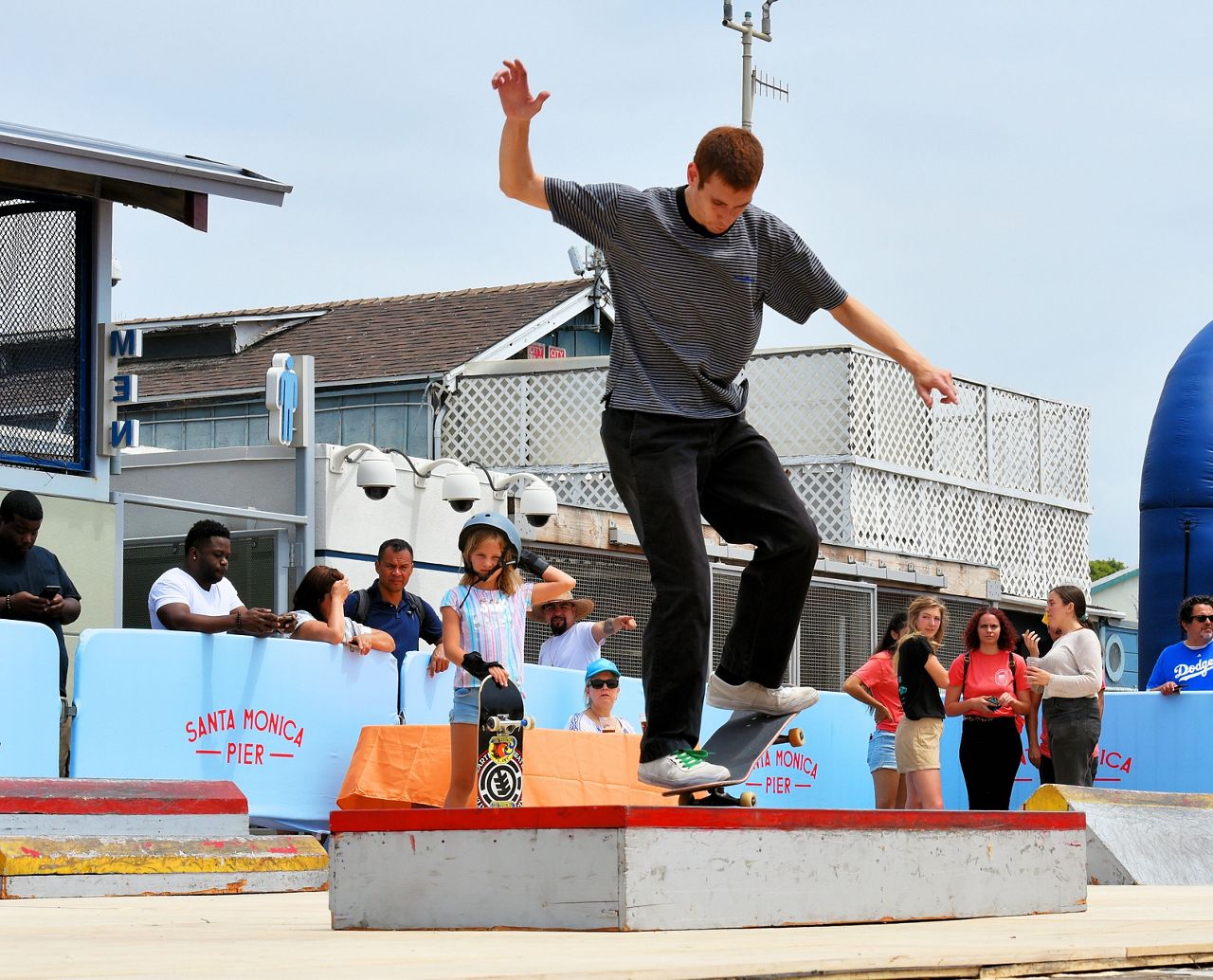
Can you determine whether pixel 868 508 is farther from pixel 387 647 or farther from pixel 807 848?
pixel 807 848

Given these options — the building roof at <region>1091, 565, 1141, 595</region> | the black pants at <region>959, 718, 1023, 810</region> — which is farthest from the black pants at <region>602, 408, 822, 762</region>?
the building roof at <region>1091, 565, 1141, 595</region>

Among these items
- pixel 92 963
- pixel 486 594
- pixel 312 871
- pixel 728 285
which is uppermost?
pixel 728 285

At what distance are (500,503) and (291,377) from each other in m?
3.47

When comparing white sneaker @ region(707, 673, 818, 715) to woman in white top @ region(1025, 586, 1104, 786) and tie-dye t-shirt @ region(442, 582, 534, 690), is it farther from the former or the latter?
woman in white top @ region(1025, 586, 1104, 786)

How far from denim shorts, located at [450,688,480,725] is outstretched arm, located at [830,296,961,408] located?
2.80 metres

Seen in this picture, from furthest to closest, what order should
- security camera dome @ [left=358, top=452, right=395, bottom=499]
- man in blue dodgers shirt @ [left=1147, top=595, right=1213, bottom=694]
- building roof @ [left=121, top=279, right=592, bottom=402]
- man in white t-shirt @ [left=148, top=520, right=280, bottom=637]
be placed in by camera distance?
1. building roof @ [left=121, top=279, right=592, bottom=402]
2. security camera dome @ [left=358, top=452, right=395, bottom=499]
3. man in blue dodgers shirt @ [left=1147, top=595, right=1213, bottom=694]
4. man in white t-shirt @ [left=148, top=520, right=280, bottom=637]

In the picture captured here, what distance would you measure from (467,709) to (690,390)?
9.57 ft

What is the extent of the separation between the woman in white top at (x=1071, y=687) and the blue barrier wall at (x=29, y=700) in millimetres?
5622

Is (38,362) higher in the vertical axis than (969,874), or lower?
higher

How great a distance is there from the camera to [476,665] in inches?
307

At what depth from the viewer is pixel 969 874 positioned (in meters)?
5.42

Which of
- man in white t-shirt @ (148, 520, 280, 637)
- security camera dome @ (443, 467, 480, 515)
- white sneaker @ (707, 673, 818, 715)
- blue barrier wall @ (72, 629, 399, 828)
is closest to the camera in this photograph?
white sneaker @ (707, 673, 818, 715)

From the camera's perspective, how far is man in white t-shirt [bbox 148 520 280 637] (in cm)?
932

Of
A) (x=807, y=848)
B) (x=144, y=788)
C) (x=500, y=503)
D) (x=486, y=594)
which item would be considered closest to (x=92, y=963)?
(x=807, y=848)
